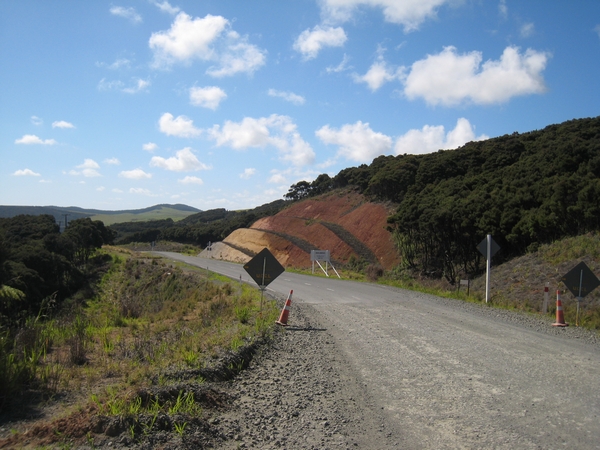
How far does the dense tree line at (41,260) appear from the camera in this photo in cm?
2243

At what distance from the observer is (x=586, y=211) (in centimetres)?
2150

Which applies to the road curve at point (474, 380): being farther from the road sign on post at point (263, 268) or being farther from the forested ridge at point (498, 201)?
the forested ridge at point (498, 201)

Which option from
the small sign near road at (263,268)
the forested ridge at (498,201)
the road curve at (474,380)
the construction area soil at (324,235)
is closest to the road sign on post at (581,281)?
the road curve at (474,380)

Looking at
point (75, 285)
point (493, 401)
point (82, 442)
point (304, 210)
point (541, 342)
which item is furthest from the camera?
point (304, 210)

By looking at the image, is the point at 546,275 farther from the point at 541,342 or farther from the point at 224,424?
the point at 224,424

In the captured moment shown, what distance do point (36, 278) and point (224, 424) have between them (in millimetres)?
28512


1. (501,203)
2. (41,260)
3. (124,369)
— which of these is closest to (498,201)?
(501,203)

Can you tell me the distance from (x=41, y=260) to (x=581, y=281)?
3243cm

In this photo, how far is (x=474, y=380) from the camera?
7285mm

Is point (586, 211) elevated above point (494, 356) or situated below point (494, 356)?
above

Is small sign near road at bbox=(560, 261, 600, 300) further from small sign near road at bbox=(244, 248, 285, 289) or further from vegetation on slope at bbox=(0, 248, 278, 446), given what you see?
vegetation on slope at bbox=(0, 248, 278, 446)

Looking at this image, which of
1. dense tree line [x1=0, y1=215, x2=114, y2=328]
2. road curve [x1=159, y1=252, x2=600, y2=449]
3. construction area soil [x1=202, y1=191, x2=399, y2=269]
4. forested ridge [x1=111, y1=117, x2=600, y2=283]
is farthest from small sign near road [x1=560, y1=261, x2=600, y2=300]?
construction area soil [x1=202, y1=191, x2=399, y2=269]

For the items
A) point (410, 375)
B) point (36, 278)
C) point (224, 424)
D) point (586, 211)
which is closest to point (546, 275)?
point (586, 211)

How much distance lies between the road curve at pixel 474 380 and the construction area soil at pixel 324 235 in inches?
1324
